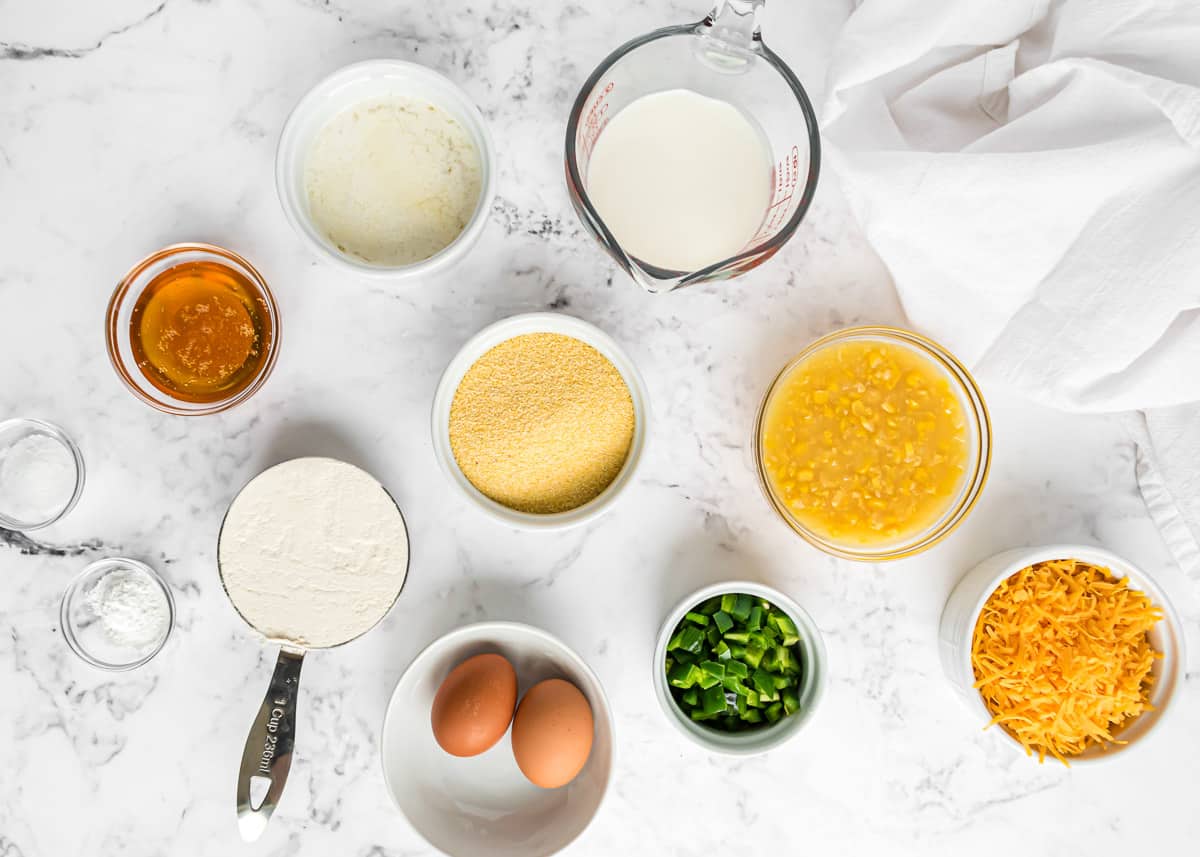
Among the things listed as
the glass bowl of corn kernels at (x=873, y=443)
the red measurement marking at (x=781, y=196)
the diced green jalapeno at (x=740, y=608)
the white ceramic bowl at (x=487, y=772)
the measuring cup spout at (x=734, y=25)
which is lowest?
the white ceramic bowl at (x=487, y=772)

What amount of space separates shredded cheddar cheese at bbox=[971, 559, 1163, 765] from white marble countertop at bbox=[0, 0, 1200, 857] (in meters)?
0.16

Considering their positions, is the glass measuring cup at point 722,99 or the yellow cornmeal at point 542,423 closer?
the glass measuring cup at point 722,99

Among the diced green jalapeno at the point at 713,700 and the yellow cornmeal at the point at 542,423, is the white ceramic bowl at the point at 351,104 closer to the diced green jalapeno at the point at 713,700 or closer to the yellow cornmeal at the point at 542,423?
the yellow cornmeal at the point at 542,423

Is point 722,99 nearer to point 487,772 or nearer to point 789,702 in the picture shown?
point 789,702

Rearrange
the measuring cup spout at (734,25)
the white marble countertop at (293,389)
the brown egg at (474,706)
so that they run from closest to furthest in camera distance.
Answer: the measuring cup spout at (734,25) < the brown egg at (474,706) < the white marble countertop at (293,389)

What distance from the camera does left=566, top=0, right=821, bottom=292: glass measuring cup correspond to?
3.49 ft

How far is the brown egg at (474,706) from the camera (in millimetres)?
1153

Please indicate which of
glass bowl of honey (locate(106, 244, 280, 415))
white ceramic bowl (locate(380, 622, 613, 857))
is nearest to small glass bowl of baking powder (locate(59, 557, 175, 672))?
glass bowl of honey (locate(106, 244, 280, 415))

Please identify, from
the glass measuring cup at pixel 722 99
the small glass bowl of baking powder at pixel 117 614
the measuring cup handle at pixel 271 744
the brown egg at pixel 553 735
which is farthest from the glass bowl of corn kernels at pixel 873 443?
the small glass bowl of baking powder at pixel 117 614

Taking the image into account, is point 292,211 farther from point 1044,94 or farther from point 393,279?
point 1044,94

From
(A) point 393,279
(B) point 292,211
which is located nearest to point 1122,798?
(A) point 393,279

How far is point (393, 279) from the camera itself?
1.14 m

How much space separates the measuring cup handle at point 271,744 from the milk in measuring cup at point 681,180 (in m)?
0.80

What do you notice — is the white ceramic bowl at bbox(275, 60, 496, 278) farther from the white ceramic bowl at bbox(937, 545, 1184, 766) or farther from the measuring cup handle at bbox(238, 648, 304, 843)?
the white ceramic bowl at bbox(937, 545, 1184, 766)
